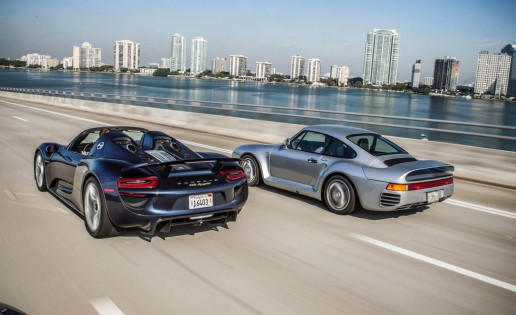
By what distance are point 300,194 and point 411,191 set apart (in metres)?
1.97

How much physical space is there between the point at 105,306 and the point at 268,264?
169cm

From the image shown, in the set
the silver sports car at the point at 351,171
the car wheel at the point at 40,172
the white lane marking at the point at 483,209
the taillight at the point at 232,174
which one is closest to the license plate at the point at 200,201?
the taillight at the point at 232,174

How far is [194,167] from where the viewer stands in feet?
17.8

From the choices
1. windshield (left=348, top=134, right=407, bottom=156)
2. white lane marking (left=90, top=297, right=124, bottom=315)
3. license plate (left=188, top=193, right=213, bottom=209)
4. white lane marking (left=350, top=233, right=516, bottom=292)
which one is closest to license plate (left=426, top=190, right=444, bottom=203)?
windshield (left=348, top=134, right=407, bottom=156)

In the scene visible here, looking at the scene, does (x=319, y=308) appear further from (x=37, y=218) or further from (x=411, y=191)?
(x=37, y=218)

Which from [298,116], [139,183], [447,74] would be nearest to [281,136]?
[298,116]

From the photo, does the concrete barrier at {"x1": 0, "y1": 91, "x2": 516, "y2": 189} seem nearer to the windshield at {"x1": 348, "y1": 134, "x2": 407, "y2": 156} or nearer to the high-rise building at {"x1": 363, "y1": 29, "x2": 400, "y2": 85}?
the windshield at {"x1": 348, "y1": 134, "x2": 407, "y2": 156}

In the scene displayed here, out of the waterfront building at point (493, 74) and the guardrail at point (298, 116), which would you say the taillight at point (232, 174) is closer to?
the guardrail at point (298, 116)

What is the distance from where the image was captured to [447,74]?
15000 cm

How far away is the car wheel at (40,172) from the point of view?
23.3 feet

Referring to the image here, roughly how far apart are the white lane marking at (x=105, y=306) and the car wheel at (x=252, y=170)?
4.66 metres

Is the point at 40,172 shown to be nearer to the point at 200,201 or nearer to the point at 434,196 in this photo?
the point at 200,201

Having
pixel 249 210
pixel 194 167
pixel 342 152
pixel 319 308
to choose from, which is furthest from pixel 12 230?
pixel 342 152

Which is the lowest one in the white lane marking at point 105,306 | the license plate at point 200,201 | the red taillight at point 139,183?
the white lane marking at point 105,306
